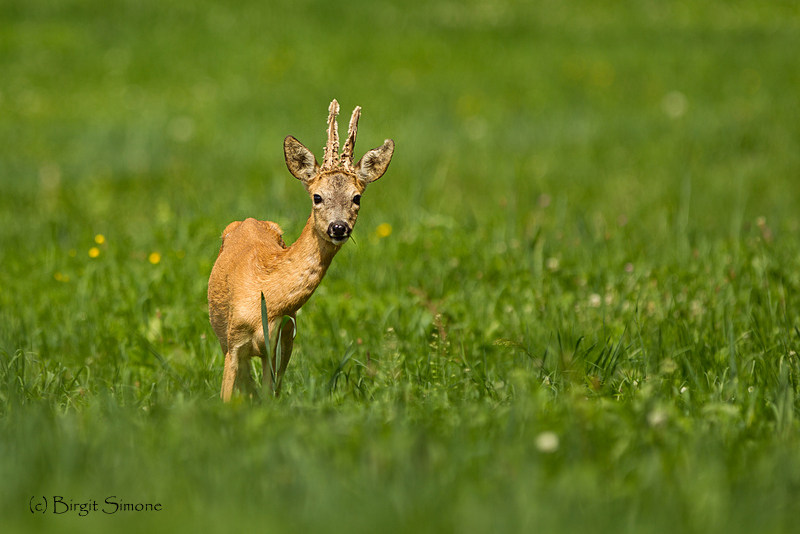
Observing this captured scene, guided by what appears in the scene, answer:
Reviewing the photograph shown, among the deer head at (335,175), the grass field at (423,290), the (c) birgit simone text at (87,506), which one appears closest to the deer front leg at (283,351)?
the grass field at (423,290)

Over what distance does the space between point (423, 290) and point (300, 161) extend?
2064 millimetres

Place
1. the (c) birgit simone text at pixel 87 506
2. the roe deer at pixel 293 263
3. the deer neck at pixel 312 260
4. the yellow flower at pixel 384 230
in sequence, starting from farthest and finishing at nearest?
the yellow flower at pixel 384 230
the deer neck at pixel 312 260
the roe deer at pixel 293 263
the (c) birgit simone text at pixel 87 506

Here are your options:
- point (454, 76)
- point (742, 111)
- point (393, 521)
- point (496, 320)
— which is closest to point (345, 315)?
point (496, 320)

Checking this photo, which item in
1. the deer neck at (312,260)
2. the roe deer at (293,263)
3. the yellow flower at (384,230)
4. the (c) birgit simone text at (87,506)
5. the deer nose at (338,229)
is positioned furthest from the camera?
the yellow flower at (384,230)

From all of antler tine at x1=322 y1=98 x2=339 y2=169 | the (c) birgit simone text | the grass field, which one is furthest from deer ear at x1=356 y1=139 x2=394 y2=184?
the (c) birgit simone text

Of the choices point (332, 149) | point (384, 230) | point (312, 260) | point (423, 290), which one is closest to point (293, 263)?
point (312, 260)

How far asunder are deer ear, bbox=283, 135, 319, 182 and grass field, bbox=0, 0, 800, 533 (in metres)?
0.84

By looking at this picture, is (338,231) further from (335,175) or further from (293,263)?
(293,263)

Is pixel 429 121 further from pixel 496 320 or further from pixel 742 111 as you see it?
pixel 496 320

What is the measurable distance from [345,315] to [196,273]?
118 cm

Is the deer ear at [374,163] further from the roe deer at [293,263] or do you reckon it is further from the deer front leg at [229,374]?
the deer front leg at [229,374]

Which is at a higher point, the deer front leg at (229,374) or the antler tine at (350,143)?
the antler tine at (350,143)

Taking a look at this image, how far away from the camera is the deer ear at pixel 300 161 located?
3186mm

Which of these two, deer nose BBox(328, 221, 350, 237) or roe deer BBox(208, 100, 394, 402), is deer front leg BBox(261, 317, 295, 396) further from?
deer nose BBox(328, 221, 350, 237)
